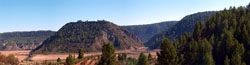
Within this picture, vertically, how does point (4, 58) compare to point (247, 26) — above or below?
below

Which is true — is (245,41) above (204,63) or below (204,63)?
above

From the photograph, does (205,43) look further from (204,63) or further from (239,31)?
(239,31)

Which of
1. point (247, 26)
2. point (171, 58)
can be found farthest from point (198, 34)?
point (171, 58)

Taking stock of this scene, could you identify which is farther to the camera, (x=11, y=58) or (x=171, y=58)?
(x=11, y=58)

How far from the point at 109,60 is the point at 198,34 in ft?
253

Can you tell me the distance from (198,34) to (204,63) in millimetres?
42527

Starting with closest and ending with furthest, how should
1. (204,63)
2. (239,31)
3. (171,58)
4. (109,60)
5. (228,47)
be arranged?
1. (109,60)
2. (171,58)
3. (204,63)
4. (228,47)
5. (239,31)

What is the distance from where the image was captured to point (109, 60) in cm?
4412

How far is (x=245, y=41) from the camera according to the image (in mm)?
83062

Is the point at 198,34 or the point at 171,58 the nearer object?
the point at 171,58

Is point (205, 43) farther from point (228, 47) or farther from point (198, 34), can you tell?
point (198, 34)

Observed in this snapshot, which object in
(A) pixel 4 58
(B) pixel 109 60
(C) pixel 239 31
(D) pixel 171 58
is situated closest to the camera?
(B) pixel 109 60

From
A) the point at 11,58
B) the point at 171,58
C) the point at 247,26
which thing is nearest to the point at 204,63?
the point at 171,58

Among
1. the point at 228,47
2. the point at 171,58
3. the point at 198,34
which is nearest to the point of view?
the point at 171,58
